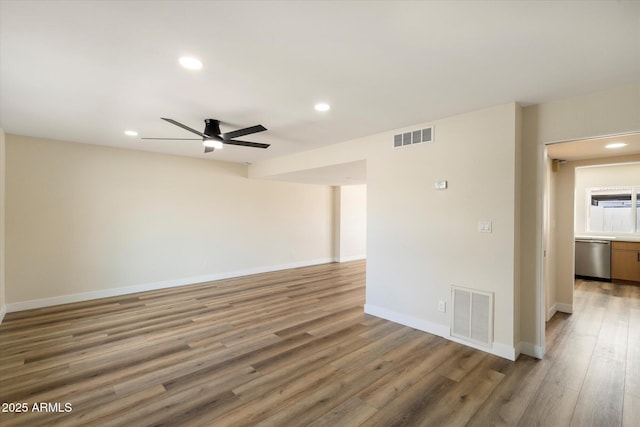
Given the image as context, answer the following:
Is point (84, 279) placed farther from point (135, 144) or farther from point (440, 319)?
point (440, 319)

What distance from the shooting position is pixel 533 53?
6.67 ft

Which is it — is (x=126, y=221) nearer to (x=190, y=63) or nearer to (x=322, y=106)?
(x=190, y=63)

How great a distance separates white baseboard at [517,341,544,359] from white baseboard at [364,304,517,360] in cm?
20

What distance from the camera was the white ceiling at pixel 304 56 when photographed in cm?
164

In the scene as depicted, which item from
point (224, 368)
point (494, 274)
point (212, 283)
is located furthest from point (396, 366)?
point (212, 283)

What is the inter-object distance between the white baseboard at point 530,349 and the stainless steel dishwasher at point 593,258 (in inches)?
187

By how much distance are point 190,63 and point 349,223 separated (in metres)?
7.02

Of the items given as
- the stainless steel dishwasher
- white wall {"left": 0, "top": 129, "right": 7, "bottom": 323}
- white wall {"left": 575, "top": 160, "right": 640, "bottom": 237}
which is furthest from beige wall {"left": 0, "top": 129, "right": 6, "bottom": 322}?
the stainless steel dishwasher

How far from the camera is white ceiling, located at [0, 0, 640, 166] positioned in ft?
5.37

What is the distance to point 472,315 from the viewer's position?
3.20 metres

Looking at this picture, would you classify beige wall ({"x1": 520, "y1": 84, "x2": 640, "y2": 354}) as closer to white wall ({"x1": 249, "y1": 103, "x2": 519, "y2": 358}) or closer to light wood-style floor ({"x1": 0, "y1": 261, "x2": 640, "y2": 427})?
white wall ({"x1": 249, "y1": 103, "x2": 519, "y2": 358})

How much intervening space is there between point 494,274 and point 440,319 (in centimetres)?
88

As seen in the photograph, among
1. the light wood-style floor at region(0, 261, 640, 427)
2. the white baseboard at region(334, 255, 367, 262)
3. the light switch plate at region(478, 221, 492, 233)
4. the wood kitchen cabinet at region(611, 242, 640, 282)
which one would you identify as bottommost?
the light wood-style floor at region(0, 261, 640, 427)

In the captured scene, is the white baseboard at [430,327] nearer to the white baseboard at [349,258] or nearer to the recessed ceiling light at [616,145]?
the recessed ceiling light at [616,145]
